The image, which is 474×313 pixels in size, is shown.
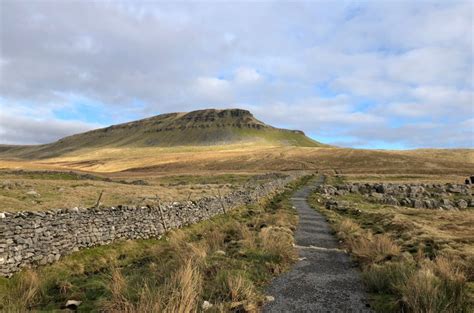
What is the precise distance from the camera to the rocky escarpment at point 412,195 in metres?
36.5

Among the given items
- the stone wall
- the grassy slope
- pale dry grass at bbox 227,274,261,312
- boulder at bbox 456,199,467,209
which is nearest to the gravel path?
pale dry grass at bbox 227,274,261,312

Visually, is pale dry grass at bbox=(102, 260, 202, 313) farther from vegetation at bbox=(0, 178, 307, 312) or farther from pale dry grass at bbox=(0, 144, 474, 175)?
pale dry grass at bbox=(0, 144, 474, 175)

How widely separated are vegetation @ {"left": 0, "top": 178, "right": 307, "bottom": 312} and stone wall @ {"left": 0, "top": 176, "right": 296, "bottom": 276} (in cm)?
55

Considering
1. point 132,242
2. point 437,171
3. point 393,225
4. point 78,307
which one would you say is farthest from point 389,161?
point 78,307

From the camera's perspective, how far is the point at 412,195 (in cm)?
4597

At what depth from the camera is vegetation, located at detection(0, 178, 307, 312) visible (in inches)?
333

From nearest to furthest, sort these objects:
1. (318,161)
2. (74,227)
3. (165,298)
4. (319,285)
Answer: (165,298), (319,285), (74,227), (318,161)

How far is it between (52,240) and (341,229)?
1431 centimetres

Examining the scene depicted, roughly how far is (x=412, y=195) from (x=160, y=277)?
42637 millimetres

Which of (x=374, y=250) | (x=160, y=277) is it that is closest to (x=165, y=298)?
(x=160, y=277)

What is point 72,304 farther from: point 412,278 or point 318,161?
point 318,161

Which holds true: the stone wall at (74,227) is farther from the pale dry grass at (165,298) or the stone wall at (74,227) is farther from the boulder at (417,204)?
the boulder at (417,204)

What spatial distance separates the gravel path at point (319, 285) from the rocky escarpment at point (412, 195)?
61.8 feet

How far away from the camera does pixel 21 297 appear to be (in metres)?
10.4
